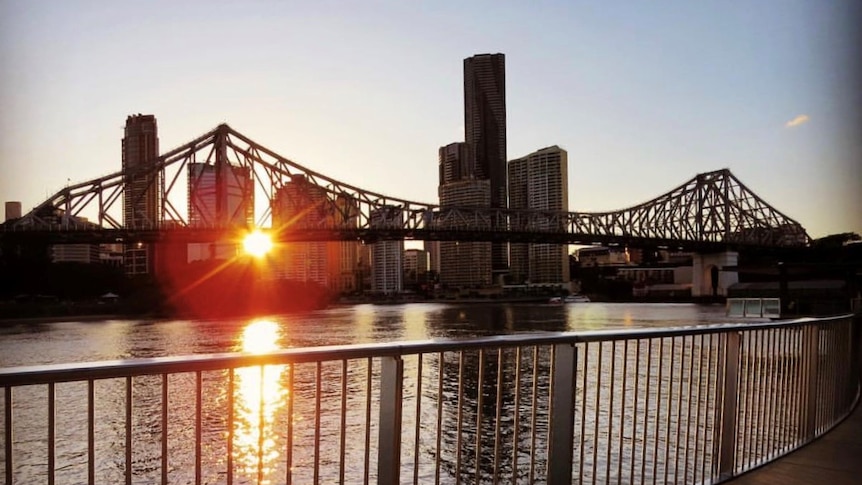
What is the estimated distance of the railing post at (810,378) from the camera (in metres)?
4.74

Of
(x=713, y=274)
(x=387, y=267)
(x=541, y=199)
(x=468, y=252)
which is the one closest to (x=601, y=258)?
(x=541, y=199)

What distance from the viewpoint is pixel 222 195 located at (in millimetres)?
58531

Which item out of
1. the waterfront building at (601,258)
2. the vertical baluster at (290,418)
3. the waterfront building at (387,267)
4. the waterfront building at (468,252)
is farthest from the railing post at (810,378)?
the waterfront building at (387,267)

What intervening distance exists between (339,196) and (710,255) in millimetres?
42545

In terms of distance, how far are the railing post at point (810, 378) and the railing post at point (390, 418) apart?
3.51 metres

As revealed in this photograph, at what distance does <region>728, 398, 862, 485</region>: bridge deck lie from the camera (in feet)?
Answer: 12.1

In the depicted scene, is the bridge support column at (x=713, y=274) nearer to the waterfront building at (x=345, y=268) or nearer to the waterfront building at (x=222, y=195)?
the waterfront building at (x=222, y=195)

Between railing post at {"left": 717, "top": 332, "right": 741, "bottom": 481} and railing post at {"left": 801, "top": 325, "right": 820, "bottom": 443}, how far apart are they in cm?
119

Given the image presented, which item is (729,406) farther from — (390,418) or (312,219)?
→ (312,219)

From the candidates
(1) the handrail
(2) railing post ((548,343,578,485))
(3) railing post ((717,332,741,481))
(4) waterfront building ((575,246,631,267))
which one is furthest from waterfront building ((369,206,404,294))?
(1) the handrail

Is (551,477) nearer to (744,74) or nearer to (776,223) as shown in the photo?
(744,74)

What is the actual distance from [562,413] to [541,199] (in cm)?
12472

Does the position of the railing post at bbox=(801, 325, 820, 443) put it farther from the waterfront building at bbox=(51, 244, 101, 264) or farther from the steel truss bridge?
the waterfront building at bbox=(51, 244, 101, 264)

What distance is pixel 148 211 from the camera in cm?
5647
